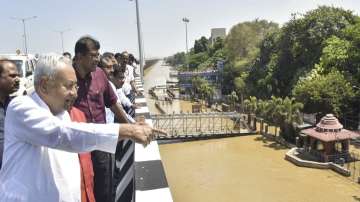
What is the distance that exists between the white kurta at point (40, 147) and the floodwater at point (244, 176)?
1804 cm

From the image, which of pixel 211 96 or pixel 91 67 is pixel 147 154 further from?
pixel 211 96

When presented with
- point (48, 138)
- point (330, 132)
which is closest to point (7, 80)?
point (48, 138)

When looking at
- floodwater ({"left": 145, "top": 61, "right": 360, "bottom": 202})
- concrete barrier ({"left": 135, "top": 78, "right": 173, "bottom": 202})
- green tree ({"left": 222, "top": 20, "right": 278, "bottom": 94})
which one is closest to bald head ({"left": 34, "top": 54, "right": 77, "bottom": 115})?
concrete barrier ({"left": 135, "top": 78, "right": 173, "bottom": 202})

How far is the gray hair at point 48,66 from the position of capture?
5.55ft

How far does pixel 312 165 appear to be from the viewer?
2186cm

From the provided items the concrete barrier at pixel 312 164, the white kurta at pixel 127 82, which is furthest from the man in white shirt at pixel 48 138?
the concrete barrier at pixel 312 164

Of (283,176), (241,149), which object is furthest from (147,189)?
(241,149)

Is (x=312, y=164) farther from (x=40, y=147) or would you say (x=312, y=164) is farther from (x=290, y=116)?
(x=40, y=147)

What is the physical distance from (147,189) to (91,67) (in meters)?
1.22

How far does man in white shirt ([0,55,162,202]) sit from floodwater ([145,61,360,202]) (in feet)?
59.1

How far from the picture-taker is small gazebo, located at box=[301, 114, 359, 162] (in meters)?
21.2

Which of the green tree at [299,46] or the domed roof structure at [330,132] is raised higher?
the green tree at [299,46]

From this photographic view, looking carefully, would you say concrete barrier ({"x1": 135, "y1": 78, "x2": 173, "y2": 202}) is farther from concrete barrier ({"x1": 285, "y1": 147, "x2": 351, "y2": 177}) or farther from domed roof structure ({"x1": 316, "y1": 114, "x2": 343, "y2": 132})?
domed roof structure ({"x1": 316, "y1": 114, "x2": 343, "y2": 132})

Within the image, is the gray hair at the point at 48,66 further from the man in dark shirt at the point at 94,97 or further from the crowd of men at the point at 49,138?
the man in dark shirt at the point at 94,97
